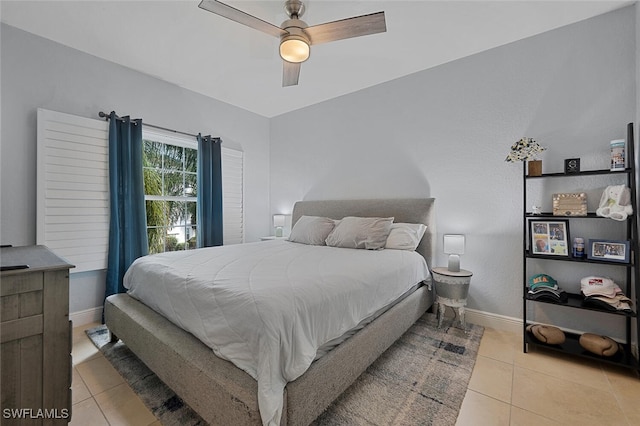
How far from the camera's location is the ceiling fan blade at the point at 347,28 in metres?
1.71

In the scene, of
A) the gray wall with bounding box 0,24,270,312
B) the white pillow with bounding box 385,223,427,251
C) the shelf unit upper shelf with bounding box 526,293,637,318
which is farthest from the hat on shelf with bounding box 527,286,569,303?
the gray wall with bounding box 0,24,270,312

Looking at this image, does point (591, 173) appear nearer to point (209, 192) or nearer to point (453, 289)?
point (453, 289)

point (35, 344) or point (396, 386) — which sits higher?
point (35, 344)

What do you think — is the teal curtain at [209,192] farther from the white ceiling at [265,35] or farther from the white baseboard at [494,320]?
the white baseboard at [494,320]

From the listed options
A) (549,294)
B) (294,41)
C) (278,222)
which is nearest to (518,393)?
(549,294)

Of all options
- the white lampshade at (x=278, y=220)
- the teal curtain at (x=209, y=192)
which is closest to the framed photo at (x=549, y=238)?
the white lampshade at (x=278, y=220)

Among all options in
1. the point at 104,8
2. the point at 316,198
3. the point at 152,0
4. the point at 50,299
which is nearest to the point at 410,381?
the point at 50,299

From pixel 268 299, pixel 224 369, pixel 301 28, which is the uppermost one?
pixel 301 28

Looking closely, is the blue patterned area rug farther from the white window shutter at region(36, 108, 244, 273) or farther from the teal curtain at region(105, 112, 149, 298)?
the white window shutter at region(36, 108, 244, 273)

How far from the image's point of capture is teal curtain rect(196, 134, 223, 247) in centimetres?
355

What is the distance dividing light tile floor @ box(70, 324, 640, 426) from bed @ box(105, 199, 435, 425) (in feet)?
0.78

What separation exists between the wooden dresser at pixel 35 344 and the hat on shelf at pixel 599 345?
10.1ft

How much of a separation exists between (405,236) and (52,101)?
3603 millimetres

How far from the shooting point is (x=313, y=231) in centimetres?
313
